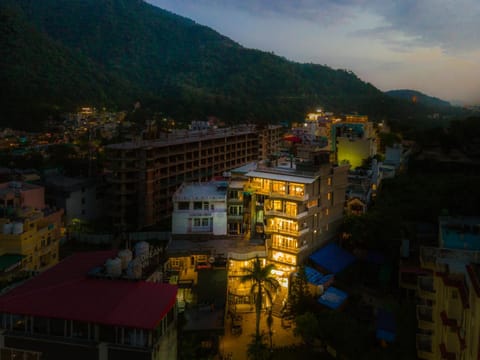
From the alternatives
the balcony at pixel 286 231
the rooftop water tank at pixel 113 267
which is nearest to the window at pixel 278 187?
the balcony at pixel 286 231

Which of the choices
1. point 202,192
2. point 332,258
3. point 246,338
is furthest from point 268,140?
point 246,338

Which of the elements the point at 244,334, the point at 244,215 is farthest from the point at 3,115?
the point at 244,334

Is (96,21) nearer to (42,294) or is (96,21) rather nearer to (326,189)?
(326,189)

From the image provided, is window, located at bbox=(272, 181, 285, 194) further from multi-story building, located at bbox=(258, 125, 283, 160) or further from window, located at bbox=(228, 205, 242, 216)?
multi-story building, located at bbox=(258, 125, 283, 160)

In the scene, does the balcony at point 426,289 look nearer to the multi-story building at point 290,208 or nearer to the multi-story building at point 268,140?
the multi-story building at point 290,208

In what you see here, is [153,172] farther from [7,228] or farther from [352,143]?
[352,143]

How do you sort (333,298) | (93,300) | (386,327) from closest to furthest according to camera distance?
(93,300), (386,327), (333,298)

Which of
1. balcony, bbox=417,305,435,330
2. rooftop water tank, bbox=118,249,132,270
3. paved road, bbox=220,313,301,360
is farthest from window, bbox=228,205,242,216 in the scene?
balcony, bbox=417,305,435,330
